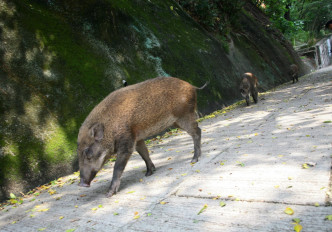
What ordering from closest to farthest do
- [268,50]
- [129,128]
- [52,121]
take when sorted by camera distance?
1. [129,128]
2. [52,121]
3. [268,50]

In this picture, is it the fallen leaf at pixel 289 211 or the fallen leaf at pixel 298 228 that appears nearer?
the fallen leaf at pixel 298 228

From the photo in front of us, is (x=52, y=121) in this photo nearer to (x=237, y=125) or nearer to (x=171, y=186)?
(x=171, y=186)

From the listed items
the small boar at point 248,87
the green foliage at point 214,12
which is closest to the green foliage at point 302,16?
the green foliage at point 214,12

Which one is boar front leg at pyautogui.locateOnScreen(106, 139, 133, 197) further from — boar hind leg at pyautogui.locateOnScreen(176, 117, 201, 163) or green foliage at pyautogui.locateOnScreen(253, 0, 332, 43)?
green foliage at pyautogui.locateOnScreen(253, 0, 332, 43)

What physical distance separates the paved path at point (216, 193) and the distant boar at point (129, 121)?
413 millimetres

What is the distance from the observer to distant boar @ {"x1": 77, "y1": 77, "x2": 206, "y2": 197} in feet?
12.6

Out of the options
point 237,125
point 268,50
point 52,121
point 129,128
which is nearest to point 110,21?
A: point 52,121

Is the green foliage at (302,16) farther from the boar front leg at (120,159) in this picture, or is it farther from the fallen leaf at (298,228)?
the fallen leaf at (298,228)

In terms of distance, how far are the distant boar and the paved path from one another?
413 millimetres

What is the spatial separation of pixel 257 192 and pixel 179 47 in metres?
7.72

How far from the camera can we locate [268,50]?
17.7 meters

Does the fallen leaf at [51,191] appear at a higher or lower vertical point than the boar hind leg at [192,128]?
lower

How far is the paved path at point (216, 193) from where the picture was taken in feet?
8.54

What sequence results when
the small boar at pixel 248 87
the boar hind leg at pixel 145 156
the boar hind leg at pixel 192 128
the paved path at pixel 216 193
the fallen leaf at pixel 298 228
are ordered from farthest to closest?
the small boar at pixel 248 87, the boar hind leg at pixel 192 128, the boar hind leg at pixel 145 156, the paved path at pixel 216 193, the fallen leaf at pixel 298 228
